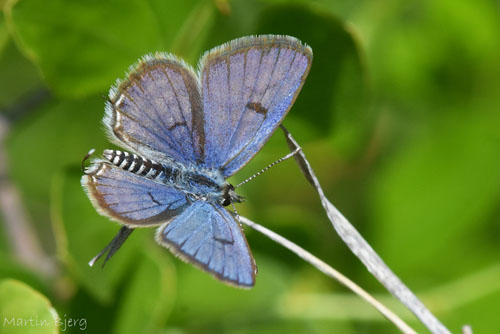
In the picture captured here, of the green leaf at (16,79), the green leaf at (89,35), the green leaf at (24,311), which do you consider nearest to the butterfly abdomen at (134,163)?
the green leaf at (89,35)

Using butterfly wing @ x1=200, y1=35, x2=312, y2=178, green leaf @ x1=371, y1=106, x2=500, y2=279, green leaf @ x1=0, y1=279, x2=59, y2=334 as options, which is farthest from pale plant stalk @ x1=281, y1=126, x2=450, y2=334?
green leaf @ x1=371, y1=106, x2=500, y2=279

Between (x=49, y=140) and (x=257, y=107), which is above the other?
(x=257, y=107)

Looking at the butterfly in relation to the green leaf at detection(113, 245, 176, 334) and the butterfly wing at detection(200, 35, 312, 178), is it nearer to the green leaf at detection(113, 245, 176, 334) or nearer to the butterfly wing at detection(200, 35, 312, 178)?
the butterfly wing at detection(200, 35, 312, 178)

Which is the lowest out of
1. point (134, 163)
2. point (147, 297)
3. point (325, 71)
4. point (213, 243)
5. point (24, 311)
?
point (24, 311)

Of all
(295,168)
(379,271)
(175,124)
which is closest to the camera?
(379,271)

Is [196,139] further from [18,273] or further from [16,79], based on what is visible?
[16,79]

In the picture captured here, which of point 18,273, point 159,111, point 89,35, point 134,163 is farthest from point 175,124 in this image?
point 18,273
